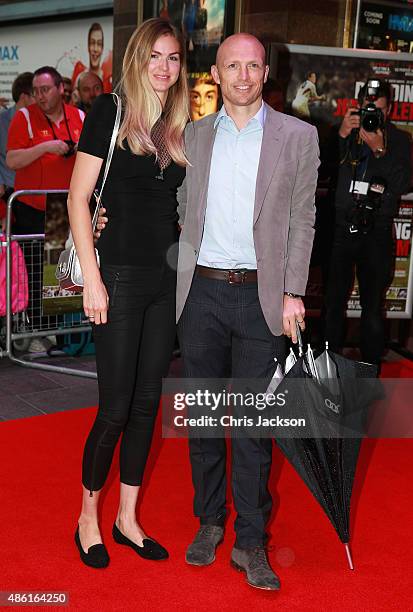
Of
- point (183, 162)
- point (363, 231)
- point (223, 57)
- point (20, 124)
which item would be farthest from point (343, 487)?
point (20, 124)

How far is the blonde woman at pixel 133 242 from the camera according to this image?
2.52 meters

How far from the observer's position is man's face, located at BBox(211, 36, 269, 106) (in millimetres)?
2529

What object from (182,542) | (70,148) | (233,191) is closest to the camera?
(233,191)

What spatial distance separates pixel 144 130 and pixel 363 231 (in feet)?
9.03

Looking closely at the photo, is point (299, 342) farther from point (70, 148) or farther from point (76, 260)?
point (70, 148)

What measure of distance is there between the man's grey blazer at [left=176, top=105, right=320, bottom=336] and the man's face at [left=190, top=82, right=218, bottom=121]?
3.61 m

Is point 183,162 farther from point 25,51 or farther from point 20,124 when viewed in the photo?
point 25,51

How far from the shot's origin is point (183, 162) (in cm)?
264

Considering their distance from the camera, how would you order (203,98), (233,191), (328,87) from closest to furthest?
(233,191), (328,87), (203,98)

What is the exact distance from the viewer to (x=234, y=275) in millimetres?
2662

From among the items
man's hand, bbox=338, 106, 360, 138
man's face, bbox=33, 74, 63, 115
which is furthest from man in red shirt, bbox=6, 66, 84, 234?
man's hand, bbox=338, 106, 360, 138

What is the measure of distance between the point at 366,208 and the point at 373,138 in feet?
1.51

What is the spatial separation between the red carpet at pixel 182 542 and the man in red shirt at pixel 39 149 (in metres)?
2.28

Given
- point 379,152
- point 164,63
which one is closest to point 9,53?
point 379,152
